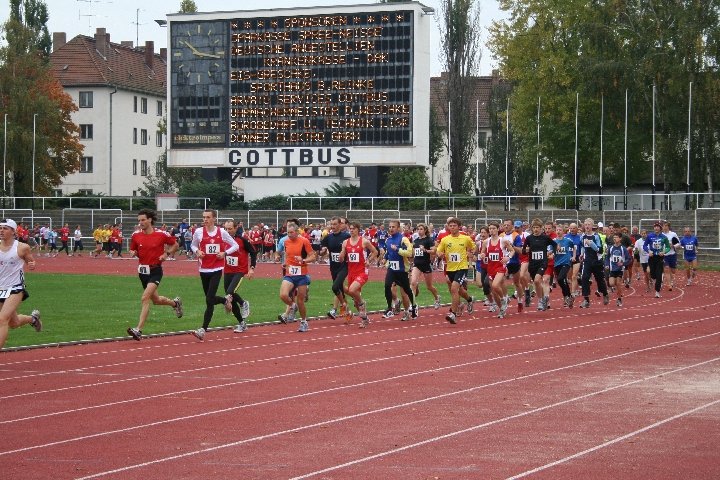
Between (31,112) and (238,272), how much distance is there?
5851cm

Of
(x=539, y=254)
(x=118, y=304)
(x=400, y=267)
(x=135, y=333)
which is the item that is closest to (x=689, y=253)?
(x=539, y=254)

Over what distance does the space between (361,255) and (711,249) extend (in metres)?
28.7

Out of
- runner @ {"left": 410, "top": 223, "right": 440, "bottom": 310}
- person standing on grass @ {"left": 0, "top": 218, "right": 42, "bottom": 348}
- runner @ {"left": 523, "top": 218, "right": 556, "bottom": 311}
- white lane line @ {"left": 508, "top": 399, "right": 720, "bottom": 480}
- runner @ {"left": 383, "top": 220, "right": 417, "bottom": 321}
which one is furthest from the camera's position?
runner @ {"left": 523, "top": 218, "right": 556, "bottom": 311}

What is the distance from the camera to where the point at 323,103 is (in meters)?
54.9

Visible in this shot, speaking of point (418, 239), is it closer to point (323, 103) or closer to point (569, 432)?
point (569, 432)

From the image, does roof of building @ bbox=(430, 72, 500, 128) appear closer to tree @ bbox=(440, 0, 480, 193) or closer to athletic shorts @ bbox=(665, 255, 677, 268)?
tree @ bbox=(440, 0, 480, 193)

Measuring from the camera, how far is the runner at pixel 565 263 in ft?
90.8

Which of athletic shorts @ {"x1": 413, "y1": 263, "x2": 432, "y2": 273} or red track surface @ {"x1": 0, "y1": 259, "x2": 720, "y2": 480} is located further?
athletic shorts @ {"x1": 413, "y1": 263, "x2": 432, "y2": 273}

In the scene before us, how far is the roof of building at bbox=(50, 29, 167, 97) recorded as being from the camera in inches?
3674

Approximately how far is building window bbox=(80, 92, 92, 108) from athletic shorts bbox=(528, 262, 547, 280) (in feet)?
237

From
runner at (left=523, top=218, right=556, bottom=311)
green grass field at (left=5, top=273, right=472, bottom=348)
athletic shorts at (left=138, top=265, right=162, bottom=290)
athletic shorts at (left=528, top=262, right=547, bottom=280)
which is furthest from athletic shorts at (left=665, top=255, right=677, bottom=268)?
athletic shorts at (left=138, top=265, right=162, bottom=290)

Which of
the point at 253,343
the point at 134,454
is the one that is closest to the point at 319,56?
the point at 253,343

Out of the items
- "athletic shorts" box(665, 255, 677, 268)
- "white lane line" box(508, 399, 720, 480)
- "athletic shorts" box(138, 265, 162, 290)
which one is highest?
"athletic shorts" box(138, 265, 162, 290)

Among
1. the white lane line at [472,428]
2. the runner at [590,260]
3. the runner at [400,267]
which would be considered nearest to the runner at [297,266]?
the runner at [400,267]
